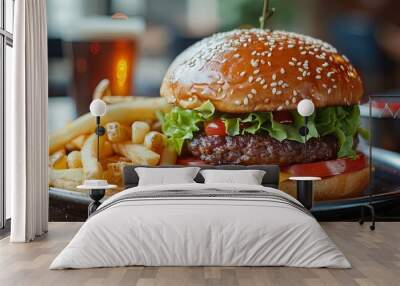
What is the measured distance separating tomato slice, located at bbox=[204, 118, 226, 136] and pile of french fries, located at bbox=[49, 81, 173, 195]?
54 centimetres

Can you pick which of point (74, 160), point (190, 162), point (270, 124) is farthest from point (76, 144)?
point (270, 124)

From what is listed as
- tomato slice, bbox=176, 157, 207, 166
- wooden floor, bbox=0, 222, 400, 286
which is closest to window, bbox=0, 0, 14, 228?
wooden floor, bbox=0, 222, 400, 286

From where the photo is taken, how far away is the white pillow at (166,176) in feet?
21.4

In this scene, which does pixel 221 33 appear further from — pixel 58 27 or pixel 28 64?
pixel 28 64

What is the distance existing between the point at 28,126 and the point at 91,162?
1394 millimetres

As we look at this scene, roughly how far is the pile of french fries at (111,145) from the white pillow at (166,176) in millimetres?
479

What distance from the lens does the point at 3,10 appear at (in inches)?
252

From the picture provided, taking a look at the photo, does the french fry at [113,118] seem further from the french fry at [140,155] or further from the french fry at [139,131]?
the french fry at [140,155]

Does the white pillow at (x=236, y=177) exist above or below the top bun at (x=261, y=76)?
below

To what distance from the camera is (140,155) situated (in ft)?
23.6

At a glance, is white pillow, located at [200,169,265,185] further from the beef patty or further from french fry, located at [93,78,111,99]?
french fry, located at [93,78,111,99]

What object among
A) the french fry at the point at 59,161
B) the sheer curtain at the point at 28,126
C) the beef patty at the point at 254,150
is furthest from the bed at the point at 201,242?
the french fry at the point at 59,161

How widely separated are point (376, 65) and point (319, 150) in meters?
1.34

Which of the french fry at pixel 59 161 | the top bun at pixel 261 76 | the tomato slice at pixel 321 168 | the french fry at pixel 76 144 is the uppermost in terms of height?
the top bun at pixel 261 76
